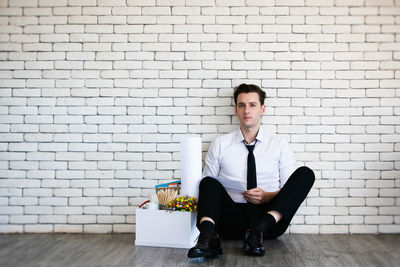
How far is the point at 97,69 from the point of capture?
3.28m


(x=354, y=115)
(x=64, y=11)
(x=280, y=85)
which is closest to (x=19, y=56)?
(x=64, y=11)

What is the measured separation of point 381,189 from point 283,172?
103cm

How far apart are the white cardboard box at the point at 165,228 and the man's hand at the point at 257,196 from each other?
1.54ft

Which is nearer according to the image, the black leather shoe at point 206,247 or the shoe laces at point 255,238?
the black leather shoe at point 206,247

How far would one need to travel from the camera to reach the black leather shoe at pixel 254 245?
2.44 m

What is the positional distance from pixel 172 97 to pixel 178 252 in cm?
142

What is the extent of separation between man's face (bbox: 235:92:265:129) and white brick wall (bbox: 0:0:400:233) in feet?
0.87

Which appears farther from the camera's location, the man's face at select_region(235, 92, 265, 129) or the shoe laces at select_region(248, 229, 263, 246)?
the man's face at select_region(235, 92, 265, 129)

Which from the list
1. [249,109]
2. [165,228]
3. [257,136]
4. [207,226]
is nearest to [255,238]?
[207,226]

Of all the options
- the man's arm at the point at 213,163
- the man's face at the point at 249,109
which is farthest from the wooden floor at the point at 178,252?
the man's face at the point at 249,109

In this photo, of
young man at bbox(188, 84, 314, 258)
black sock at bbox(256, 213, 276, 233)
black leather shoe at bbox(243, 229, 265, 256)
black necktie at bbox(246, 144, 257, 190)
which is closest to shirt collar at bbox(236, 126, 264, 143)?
young man at bbox(188, 84, 314, 258)

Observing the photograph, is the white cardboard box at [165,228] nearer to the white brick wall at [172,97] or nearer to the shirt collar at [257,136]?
the white brick wall at [172,97]

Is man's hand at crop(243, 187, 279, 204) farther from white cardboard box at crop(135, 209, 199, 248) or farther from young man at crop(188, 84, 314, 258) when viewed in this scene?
white cardboard box at crop(135, 209, 199, 248)

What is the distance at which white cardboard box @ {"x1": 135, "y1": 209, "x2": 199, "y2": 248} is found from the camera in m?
2.70
